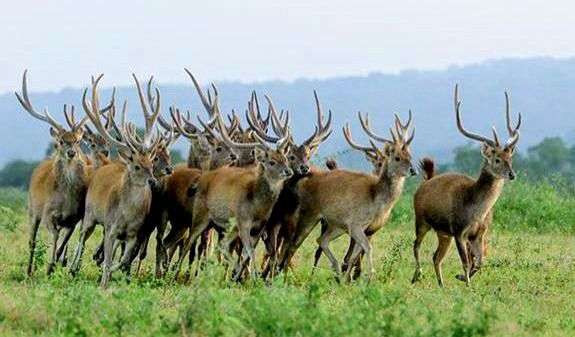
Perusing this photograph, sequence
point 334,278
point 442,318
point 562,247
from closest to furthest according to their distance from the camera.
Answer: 1. point 442,318
2. point 334,278
3. point 562,247

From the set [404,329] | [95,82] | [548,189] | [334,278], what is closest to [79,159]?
[95,82]

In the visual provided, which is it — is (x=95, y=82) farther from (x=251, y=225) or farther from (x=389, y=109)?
(x=389, y=109)

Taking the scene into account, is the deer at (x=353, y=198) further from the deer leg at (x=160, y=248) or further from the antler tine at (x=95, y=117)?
the antler tine at (x=95, y=117)

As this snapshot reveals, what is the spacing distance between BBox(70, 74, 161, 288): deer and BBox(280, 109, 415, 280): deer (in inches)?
62.2

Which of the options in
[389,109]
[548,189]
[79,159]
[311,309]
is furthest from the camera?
[389,109]

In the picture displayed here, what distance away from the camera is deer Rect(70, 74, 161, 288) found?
13.9 metres

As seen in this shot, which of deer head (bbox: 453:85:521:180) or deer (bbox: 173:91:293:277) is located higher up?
deer head (bbox: 453:85:521:180)

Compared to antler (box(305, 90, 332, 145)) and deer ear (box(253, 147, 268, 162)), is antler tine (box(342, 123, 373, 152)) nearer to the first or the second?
antler (box(305, 90, 332, 145))

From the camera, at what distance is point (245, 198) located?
14398 millimetres

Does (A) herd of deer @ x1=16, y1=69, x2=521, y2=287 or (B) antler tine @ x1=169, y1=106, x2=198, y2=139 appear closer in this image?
(A) herd of deer @ x1=16, y1=69, x2=521, y2=287

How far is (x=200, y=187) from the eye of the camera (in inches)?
579

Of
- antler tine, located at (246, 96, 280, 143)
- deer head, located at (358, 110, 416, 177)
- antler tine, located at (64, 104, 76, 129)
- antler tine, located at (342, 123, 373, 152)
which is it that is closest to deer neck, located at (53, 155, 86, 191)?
antler tine, located at (64, 104, 76, 129)

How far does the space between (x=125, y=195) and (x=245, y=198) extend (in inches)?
44.8

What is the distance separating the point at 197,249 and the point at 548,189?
29.7 ft
